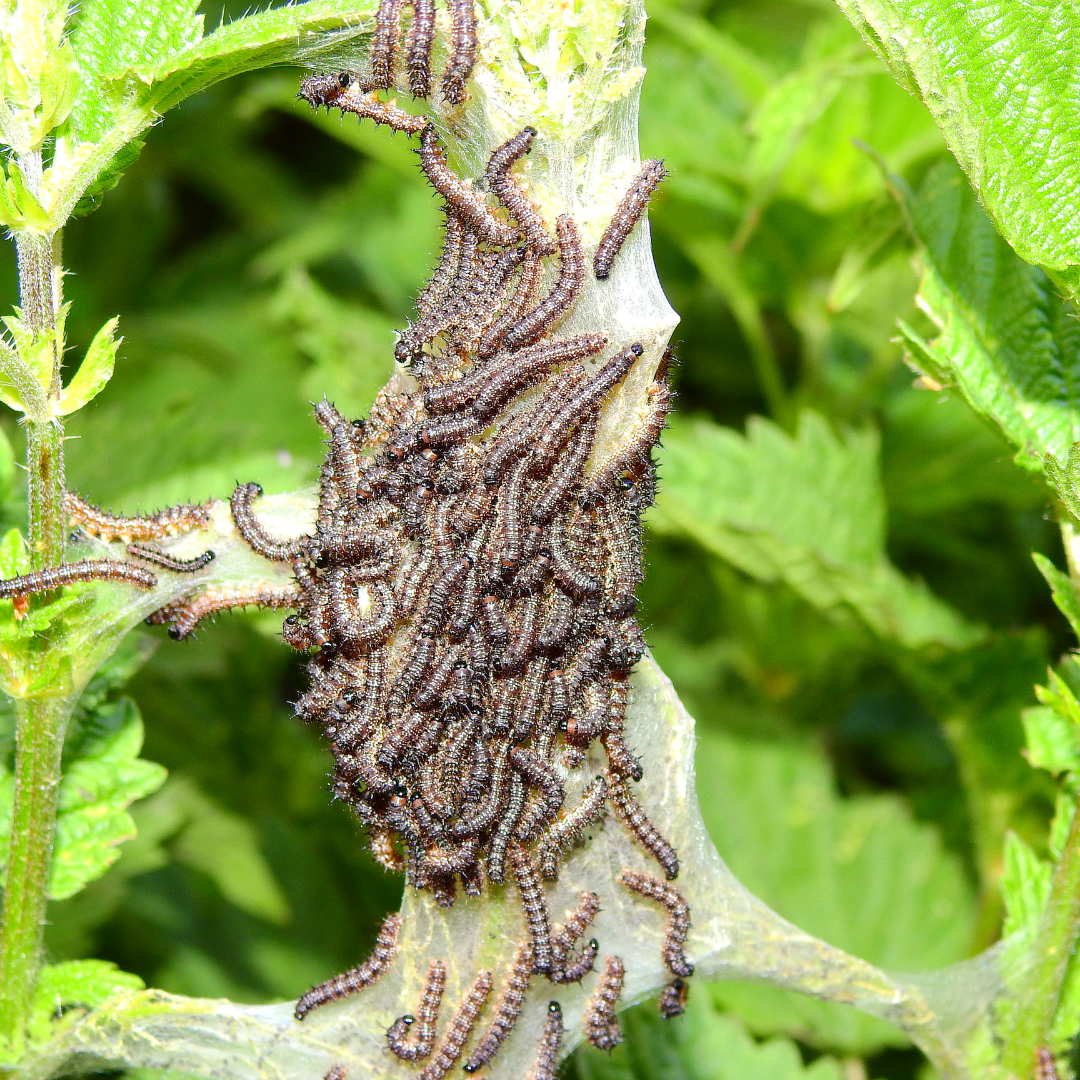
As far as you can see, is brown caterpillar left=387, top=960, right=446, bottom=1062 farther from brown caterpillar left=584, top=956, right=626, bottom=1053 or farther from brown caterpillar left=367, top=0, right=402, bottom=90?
brown caterpillar left=367, top=0, right=402, bottom=90

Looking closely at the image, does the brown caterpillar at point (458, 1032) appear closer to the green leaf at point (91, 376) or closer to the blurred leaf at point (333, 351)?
the green leaf at point (91, 376)

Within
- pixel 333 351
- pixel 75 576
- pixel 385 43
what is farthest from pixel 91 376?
pixel 333 351

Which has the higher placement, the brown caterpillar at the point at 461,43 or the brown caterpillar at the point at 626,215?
the brown caterpillar at the point at 461,43

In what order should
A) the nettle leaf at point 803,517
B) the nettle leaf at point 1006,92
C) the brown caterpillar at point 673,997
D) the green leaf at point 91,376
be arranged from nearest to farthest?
the nettle leaf at point 1006,92
the green leaf at point 91,376
the brown caterpillar at point 673,997
the nettle leaf at point 803,517

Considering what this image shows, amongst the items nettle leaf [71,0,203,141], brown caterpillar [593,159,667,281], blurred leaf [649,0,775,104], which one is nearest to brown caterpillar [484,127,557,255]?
brown caterpillar [593,159,667,281]

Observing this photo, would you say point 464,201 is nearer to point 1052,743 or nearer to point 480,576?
point 480,576

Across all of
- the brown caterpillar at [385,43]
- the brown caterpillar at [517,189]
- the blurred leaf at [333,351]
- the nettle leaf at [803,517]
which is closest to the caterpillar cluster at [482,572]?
the brown caterpillar at [517,189]
